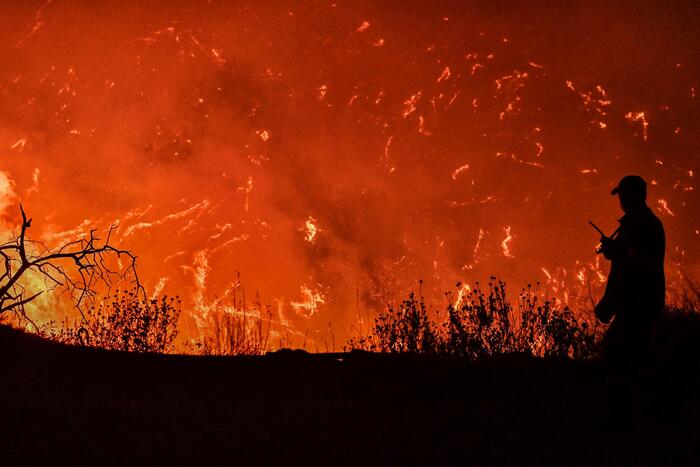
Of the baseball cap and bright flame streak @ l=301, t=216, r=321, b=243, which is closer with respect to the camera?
the baseball cap

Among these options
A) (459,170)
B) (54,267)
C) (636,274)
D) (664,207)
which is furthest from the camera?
(459,170)

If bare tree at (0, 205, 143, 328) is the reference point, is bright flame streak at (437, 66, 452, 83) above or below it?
above

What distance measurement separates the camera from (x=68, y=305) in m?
25.8

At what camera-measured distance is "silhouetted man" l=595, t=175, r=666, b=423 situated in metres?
5.91

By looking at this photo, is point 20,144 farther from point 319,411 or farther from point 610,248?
point 610,248

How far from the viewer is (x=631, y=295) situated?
602 centimetres

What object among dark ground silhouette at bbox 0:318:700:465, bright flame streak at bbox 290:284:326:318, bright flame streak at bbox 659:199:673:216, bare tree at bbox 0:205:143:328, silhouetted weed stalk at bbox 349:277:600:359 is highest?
bright flame streak at bbox 659:199:673:216

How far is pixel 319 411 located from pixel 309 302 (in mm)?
22645

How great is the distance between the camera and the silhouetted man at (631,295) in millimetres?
5914

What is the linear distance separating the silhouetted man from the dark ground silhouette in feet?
1.74

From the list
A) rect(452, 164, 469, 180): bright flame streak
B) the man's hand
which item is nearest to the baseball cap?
the man's hand

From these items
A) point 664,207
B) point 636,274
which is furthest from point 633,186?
point 664,207

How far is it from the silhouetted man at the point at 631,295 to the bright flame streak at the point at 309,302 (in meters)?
23.9

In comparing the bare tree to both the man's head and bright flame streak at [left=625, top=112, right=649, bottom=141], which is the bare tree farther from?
bright flame streak at [left=625, top=112, right=649, bottom=141]
